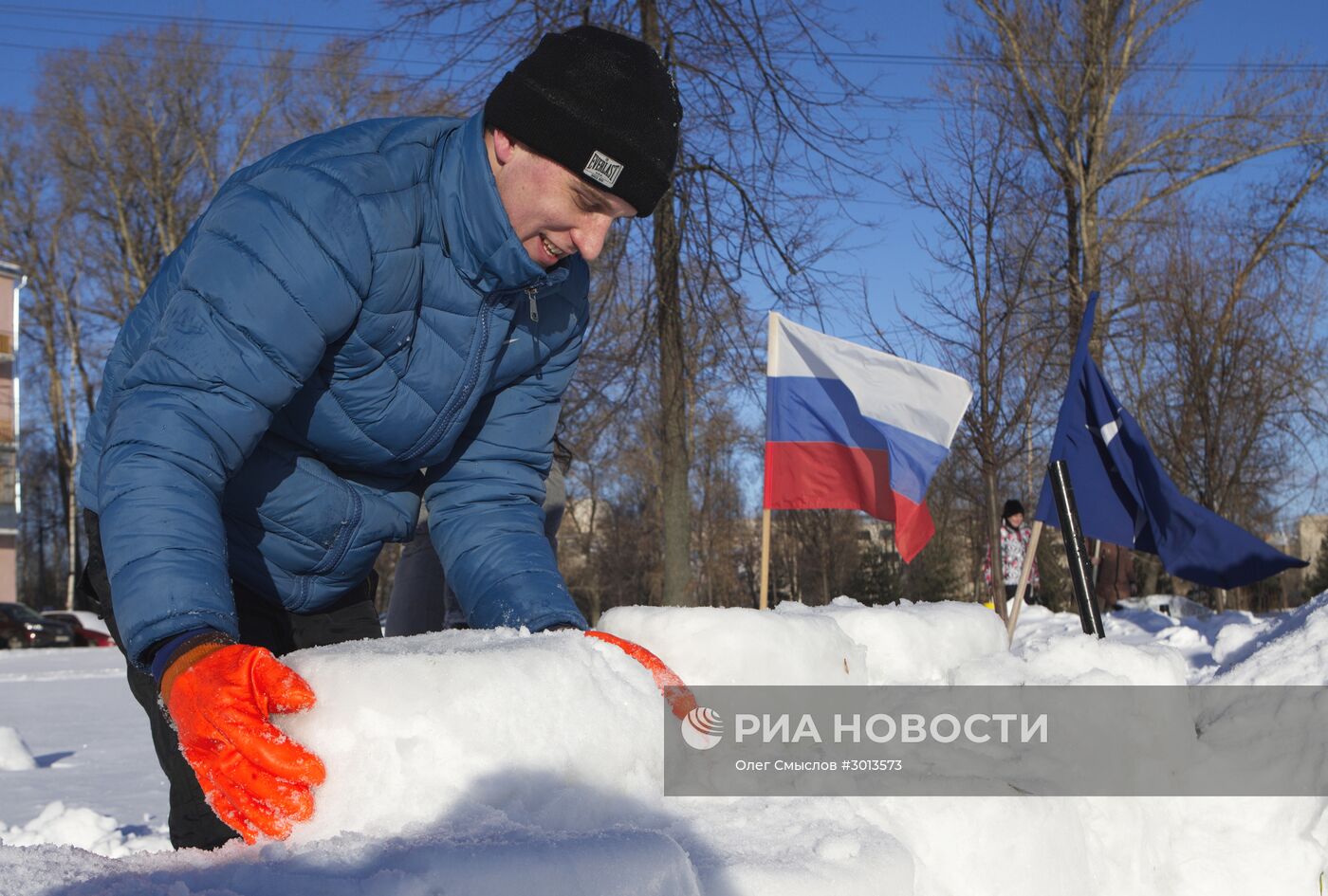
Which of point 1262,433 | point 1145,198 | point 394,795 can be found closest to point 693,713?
point 394,795

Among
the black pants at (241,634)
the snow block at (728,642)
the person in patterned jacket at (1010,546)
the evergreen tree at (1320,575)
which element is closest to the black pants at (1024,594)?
the person in patterned jacket at (1010,546)

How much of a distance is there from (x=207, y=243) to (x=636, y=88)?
2.28 ft

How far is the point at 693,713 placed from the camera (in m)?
1.93

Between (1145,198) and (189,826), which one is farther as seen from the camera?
(1145,198)

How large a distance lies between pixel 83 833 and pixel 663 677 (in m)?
2.93

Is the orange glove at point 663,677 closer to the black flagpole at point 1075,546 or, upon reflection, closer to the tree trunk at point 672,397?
the black flagpole at point 1075,546

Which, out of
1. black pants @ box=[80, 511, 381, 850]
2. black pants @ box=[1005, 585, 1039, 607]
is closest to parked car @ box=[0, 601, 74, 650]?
black pants @ box=[1005, 585, 1039, 607]

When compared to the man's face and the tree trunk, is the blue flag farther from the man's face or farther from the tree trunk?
the tree trunk

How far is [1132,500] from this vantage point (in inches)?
198

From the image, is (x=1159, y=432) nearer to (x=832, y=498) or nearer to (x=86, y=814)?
(x=832, y=498)

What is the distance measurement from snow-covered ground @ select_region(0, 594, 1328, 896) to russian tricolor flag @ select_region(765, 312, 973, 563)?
12.0ft

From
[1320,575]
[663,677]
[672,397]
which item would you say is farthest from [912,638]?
[1320,575]

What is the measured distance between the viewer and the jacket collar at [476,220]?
73.9 inches

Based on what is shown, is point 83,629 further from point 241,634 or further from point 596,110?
point 596,110
